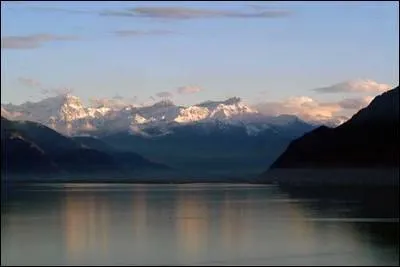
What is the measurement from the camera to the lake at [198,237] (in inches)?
1253

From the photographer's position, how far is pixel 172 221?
48625 millimetres

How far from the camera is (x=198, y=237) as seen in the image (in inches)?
1550

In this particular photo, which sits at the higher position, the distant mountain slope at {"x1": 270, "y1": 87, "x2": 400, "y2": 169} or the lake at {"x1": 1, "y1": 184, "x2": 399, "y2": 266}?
the distant mountain slope at {"x1": 270, "y1": 87, "x2": 400, "y2": 169}

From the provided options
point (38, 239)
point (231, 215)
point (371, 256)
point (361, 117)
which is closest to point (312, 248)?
point (371, 256)

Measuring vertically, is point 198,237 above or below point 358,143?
below

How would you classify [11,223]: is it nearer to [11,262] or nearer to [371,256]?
[11,262]

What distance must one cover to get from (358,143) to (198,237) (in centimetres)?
11232

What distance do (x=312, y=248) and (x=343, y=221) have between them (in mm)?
12988

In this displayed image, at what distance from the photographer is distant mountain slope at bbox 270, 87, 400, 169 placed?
13975 centimetres

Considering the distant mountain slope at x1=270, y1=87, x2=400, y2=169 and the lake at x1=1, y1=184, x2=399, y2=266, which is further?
the distant mountain slope at x1=270, y1=87, x2=400, y2=169

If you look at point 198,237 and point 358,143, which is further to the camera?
point 358,143

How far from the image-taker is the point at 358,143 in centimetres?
14912

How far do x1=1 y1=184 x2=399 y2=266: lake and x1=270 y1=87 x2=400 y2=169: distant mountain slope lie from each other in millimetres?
82888

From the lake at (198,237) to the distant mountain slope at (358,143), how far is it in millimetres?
82888
